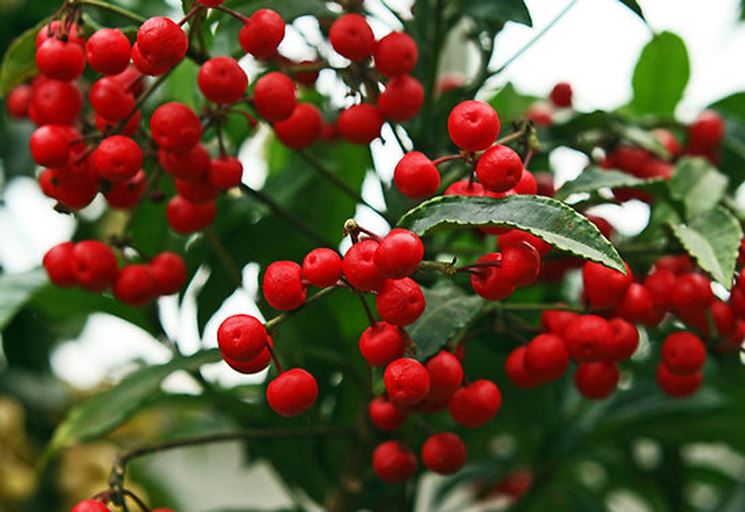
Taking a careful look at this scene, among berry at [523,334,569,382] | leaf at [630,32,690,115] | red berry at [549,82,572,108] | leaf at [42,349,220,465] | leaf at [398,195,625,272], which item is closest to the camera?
leaf at [398,195,625,272]

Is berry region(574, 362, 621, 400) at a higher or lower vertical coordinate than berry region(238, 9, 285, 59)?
lower

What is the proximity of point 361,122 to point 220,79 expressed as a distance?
10 cm

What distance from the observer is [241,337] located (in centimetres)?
46

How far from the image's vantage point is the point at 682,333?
22.4 inches

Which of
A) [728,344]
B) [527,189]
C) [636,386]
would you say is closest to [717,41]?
[636,386]

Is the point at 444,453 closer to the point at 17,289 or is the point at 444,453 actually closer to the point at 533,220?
the point at 533,220

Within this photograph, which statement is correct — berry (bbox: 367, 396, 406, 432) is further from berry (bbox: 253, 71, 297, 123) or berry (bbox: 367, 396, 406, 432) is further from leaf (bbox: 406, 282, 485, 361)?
berry (bbox: 253, 71, 297, 123)

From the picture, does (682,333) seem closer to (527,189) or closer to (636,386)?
(527,189)

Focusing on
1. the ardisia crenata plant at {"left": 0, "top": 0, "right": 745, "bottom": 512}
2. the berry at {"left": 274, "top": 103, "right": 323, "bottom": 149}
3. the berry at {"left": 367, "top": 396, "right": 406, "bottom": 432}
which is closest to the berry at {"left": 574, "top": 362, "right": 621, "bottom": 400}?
the ardisia crenata plant at {"left": 0, "top": 0, "right": 745, "bottom": 512}

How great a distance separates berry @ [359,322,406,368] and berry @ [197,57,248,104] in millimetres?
150

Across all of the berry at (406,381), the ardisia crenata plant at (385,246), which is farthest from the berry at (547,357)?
the berry at (406,381)

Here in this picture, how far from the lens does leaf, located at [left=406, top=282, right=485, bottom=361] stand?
1.57ft

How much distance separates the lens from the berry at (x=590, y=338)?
51 cm

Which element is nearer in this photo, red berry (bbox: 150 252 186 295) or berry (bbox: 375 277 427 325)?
berry (bbox: 375 277 427 325)
